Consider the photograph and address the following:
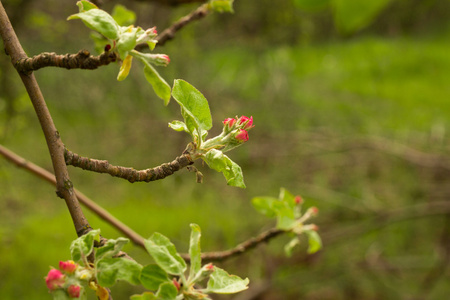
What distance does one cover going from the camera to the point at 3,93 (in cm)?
114

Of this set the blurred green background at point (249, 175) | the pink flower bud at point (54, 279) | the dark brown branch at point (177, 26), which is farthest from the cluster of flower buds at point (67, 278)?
the blurred green background at point (249, 175)

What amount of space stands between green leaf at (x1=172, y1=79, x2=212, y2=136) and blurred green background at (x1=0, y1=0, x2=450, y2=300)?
1173 mm

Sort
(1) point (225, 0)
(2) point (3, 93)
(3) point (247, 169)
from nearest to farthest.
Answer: (1) point (225, 0) < (2) point (3, 93) < (3) point (247, 169)

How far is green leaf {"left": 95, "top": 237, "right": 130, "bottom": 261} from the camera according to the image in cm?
31

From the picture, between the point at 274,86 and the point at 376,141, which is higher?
the point at 274,86

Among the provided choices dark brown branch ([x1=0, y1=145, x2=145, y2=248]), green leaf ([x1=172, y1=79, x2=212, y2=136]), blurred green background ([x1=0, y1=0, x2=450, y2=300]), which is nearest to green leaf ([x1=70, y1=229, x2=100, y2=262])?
green leaf ([x1=172, y1=79, x2=212, y2=136])

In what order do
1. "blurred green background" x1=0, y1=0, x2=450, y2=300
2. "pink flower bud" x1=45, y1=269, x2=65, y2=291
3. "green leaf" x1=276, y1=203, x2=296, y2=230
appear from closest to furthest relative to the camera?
1. "pink flower bud" x1=45, y1=269, x2=65, y2=291
2. "green leaf" x1=276, y1=203, x2=296, y2=230
3. "blurred green background" x1=0, y1=0, x2=450, y2=300

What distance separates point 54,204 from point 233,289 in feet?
6.26

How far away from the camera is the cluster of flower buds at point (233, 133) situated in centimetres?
38

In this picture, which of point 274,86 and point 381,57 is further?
point 381,57

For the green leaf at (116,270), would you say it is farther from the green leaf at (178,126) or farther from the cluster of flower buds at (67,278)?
the green leaf at (178,126)

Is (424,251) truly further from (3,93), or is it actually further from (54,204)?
(3,93)

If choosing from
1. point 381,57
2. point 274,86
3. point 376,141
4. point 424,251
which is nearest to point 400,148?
point 376,141

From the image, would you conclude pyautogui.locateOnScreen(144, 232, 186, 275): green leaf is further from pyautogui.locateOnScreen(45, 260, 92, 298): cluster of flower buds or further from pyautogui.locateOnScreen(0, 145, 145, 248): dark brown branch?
pyautogui.locateOnScreen(0, 145, 145, 248): dark brown branch
